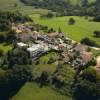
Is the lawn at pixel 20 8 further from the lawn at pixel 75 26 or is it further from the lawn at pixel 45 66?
the lawn at pixel 45 66

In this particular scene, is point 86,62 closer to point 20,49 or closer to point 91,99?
point 91,99

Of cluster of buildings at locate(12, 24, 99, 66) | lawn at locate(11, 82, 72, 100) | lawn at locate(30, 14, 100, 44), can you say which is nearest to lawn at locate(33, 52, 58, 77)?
cluster of buildings at locate(12, 24, 99, 66)

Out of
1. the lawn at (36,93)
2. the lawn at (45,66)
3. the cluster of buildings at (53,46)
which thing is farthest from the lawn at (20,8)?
the lawn at (36,93)

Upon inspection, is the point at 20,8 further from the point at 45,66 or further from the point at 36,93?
the point at 36,93

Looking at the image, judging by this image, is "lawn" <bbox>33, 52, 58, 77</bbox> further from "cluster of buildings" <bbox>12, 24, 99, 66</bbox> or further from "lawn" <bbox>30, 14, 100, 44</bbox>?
"lawn" <bbox>30, 14, 100, 44</bbox>

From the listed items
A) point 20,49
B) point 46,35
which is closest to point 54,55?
point 20,49

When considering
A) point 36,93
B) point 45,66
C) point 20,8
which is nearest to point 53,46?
point 45,66
